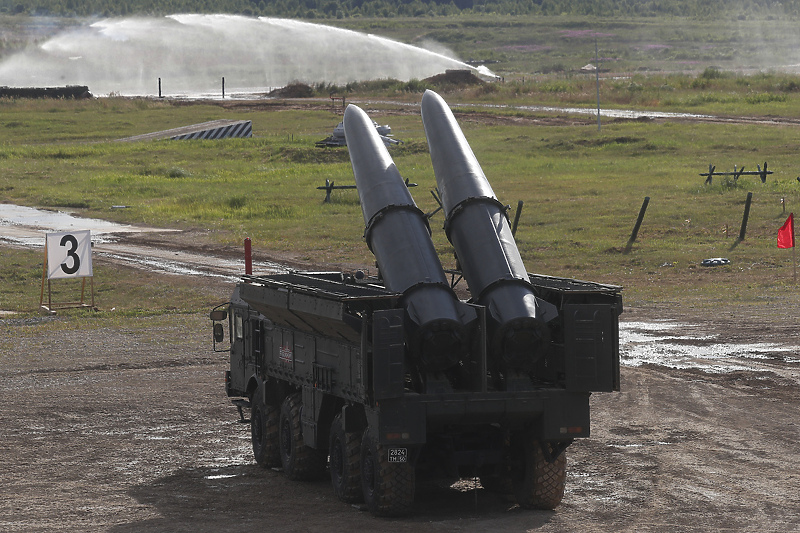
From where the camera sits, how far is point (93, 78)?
138 metres

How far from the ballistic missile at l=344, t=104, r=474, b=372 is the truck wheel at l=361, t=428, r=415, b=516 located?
47.6 inches

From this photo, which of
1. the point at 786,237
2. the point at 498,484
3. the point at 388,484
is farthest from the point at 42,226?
the point at 388,484

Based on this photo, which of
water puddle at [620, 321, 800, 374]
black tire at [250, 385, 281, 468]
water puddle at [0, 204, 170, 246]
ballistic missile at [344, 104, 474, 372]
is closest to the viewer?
ballistic missile at [344, 104, 474, 372]

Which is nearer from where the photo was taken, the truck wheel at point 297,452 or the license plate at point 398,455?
the license plate at point 398,455

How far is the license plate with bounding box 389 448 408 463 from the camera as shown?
14.8m

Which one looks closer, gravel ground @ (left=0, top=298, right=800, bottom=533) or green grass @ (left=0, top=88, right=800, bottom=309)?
gravel ground @ (left=0, top=298, right=800, bottom=533)

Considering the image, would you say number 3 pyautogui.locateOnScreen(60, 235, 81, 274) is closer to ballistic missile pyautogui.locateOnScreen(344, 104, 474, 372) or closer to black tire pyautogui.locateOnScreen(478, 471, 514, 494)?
ballistic missile pyautogui.locateOnScreen(344, 104, 474, 372)

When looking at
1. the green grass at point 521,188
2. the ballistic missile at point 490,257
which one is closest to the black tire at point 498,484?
the ballistic missile at point 490,257

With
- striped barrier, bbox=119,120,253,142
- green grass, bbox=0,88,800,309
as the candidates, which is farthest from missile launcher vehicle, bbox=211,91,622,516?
striped barrier, bbox=119,120,253,142

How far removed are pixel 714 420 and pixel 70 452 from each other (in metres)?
10.4

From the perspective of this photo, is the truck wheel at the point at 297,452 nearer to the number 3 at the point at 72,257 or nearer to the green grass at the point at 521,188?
the number 3 at the point at 72,257

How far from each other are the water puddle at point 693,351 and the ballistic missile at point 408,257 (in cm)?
938

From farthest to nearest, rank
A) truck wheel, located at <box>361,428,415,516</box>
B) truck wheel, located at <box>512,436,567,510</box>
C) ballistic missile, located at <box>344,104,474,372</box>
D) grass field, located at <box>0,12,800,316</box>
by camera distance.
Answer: grass field, located at <box>0,12,800,316</box> < truck wheel, located at <box>512,436,567,510</box> < ballistic missile, located at <box>344,104,474,372</box> < truck wheel, located at <box>361,428,415,516</box>

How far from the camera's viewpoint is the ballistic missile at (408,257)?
50.1 feet
